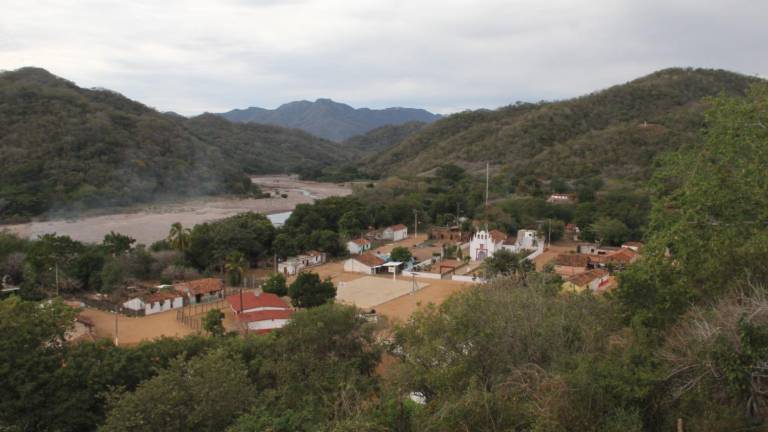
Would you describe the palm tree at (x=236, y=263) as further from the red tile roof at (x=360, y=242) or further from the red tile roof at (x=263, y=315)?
the red tile roof at (x=360, y=242)

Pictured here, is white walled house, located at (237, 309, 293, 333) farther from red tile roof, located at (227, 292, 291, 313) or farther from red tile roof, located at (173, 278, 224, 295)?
red tile roof, located at (173, 278, 224, 295)

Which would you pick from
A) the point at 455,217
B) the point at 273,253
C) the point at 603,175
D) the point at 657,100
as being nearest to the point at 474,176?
the point at 603,175

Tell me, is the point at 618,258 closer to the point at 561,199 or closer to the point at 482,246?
the point at 482,246

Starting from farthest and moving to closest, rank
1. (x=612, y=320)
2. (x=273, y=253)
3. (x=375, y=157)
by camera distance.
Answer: (x=375, y=157) < (x=273, y=253) < (x=612, y=320)

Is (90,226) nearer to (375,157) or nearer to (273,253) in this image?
(273,253)

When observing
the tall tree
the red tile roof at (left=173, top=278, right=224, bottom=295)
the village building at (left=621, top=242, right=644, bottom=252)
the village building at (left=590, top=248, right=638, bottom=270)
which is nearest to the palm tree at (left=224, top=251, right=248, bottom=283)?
the red tile roof at (left=173, top=278, right=224, bottom=295)

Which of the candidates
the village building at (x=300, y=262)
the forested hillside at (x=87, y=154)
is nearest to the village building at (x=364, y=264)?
the village building at (x=300, y=262)

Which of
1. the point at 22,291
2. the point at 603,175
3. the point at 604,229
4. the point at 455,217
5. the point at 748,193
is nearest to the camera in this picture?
the point at 748,193
